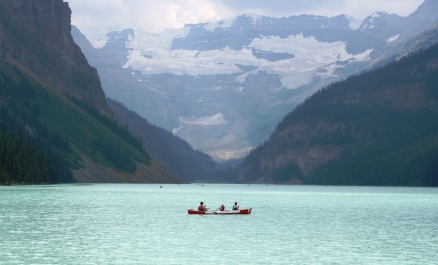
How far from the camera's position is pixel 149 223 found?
124 meters

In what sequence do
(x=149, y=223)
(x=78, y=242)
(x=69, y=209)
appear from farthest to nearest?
(x=69, y=209) < (x=149, y=223) < (x=78, y=242)

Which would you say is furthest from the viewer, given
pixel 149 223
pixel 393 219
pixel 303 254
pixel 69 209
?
pixel 69 209

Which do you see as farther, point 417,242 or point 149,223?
point 149,223

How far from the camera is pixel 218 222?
132375 millimetres

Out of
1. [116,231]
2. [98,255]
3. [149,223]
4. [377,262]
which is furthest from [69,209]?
[377,262]

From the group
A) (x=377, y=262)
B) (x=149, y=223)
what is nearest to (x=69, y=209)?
(x=149, y=223)

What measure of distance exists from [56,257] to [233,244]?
23181 mm

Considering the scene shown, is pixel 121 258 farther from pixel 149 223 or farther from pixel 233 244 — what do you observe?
pixel 149 223

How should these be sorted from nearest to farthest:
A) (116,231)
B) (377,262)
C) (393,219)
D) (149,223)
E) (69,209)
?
(377,262)
(116,231)
(149,223)
(393,219)
(69,209)

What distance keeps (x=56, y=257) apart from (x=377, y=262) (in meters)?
32.9

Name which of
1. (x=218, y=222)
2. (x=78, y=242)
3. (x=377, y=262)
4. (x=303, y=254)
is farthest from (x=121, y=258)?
(x=218, y=222)

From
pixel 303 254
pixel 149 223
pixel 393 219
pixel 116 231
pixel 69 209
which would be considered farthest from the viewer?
pixel 69 209

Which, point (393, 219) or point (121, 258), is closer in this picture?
point (121, 258)

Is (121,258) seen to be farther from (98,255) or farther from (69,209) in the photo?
(69,209)
